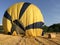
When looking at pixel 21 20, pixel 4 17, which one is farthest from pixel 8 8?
pixel 21 20

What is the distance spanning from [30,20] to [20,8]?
137 cm

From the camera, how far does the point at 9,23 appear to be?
51.4 feet

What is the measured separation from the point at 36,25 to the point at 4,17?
2.81 metres

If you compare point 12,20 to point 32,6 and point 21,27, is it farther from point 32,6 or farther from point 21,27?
point 32,6

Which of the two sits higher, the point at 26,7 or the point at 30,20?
the point at 26,7

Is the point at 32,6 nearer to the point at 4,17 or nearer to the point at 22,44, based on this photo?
the point at 4,17

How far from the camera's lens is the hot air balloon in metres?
15.3

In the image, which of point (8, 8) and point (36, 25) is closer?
point (36, 25)

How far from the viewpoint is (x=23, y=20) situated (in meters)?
15.2

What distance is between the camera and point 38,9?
53.9 feet

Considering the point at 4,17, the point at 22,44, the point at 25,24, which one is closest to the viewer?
the point at 22,44

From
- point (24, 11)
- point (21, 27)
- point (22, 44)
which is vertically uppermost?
point (24, 11)

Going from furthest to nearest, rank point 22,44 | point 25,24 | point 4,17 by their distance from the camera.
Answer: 1. point 4,17
2. point 25,24
3. point 22,44

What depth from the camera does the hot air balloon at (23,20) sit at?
15.3 metres
